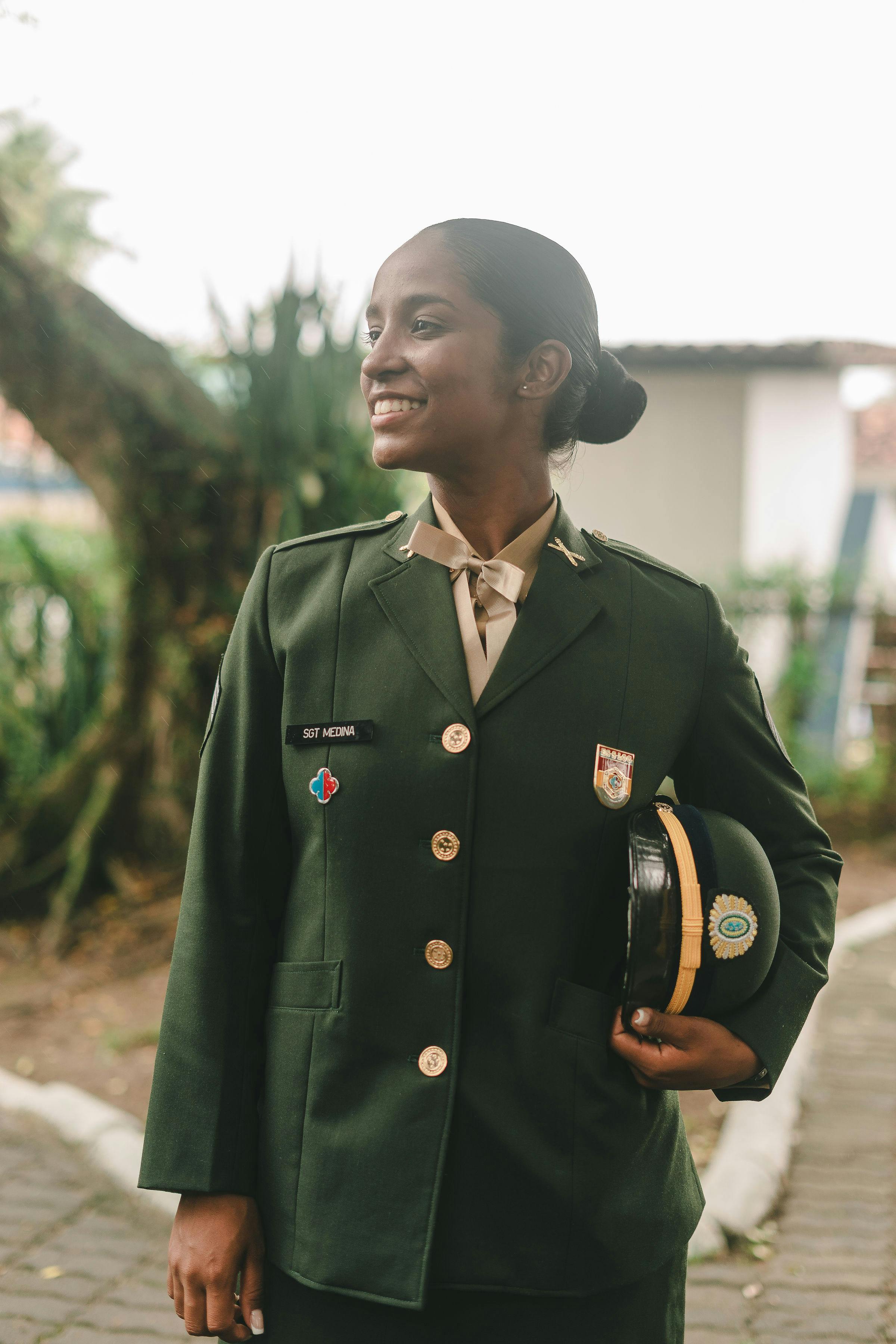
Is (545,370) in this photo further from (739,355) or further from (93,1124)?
(739,355)

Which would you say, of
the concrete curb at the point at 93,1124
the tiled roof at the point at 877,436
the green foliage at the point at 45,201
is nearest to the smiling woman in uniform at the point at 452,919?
the concrete curb at the point at 93,1124

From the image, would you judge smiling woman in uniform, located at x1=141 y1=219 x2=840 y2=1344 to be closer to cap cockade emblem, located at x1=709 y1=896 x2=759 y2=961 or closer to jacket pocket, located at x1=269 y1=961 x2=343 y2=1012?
jacket pocket, located at x1=269 y1=961 x2=343 y2=1012

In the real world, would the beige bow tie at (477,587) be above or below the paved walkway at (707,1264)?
above

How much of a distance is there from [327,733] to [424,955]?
0.32 meters

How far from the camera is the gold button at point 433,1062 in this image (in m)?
1.58

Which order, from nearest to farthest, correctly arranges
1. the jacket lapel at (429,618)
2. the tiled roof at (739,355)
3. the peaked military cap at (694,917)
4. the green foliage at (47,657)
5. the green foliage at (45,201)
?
the peaked military cap at (694,917), the jacket lapel at (429,618), the green foliage at (45,201), the green foliage at (47,657), the tiled roof at (739,355)

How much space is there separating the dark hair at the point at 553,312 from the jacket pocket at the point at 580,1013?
31.2 inches

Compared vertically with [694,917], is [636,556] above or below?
above

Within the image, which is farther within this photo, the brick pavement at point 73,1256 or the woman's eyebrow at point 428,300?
the brick pavement at point 73,1256

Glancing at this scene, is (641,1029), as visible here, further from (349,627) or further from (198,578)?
(198,578)

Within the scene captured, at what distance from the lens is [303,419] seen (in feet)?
20.3

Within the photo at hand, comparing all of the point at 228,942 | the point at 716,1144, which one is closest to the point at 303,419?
the point at 716,1144

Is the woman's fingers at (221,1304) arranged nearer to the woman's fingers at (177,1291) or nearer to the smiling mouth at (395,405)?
the woman's fingers at (177,1291)

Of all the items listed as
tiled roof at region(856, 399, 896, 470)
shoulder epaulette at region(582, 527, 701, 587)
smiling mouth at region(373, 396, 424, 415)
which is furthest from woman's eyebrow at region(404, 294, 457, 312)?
tiled roof at region(856, 399, 896, 470)
